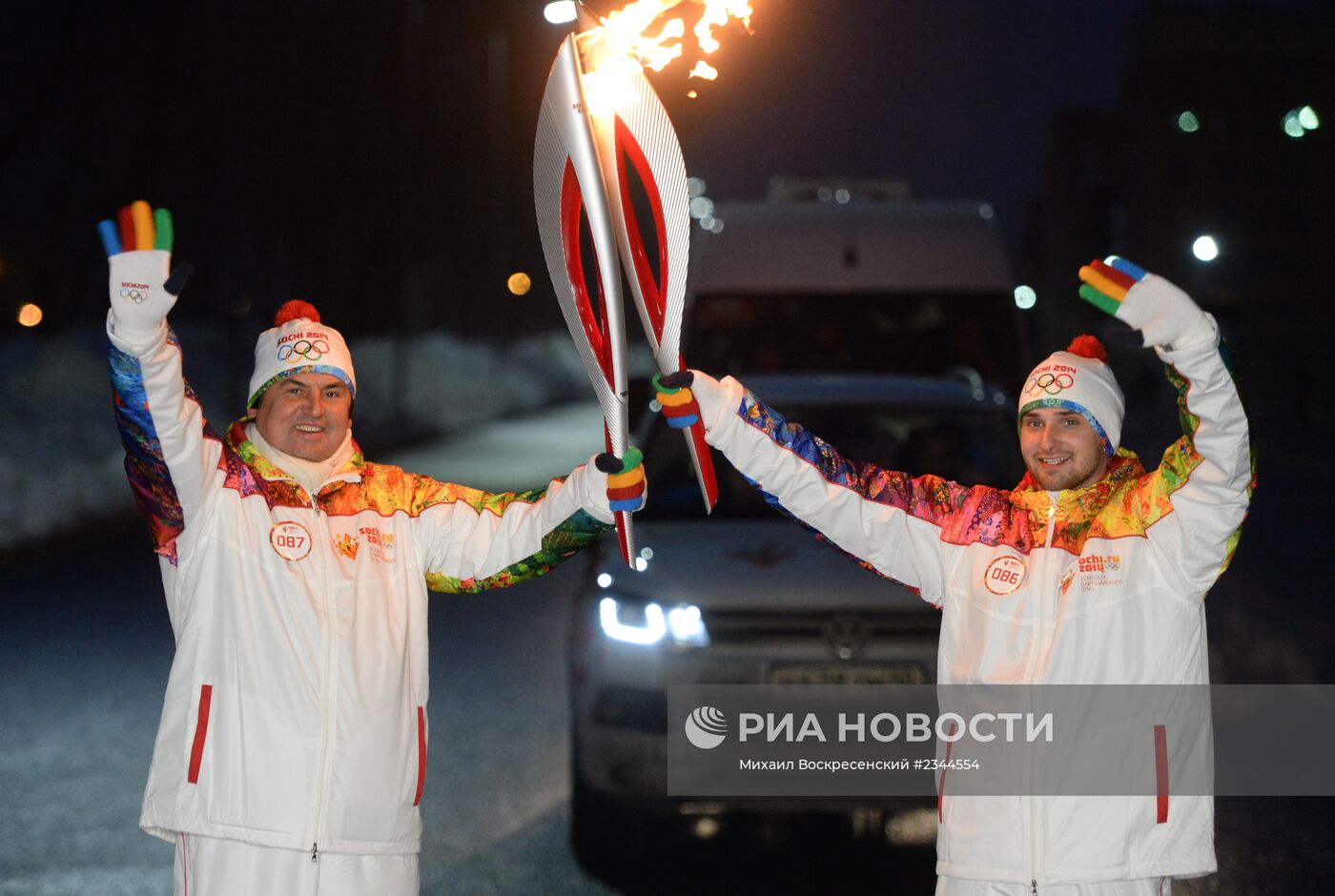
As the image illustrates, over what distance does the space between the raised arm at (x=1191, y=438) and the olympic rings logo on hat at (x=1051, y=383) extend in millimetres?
271

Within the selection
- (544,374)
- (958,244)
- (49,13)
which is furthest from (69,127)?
(544,374)

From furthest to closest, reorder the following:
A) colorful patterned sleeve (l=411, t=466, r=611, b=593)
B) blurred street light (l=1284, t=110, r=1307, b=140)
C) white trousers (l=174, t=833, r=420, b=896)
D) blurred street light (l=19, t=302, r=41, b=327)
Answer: blurred street light (l=19, t=302, r=41, b=327) → blurred street light (l=1284, t=110, r=1307, b=140) → colorful patterned sleeve (l=411, t=466, r=611, b=593) → white trousers (l=174, t=833, r=420, b=896)

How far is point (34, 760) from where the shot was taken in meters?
6.31

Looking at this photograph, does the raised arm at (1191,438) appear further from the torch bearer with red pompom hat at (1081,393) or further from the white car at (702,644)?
the white car at (702,644)

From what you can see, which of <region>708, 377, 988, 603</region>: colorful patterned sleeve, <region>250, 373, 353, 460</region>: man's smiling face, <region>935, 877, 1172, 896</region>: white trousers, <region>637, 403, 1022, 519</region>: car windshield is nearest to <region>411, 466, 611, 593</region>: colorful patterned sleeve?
<region>250, 373, 353, 460</region>: man's smiling face

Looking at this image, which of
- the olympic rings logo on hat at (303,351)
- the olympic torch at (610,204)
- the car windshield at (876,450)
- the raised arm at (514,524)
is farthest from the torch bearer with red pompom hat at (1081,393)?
the car windshield at (876,450)

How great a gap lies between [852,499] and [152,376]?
56.8 inches

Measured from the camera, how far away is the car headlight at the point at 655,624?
16.7ft

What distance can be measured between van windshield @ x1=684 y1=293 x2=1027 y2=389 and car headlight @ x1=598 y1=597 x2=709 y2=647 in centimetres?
334

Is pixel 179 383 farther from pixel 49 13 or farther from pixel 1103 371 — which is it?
pixel 49 13

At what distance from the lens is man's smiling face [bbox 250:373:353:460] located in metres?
3.45

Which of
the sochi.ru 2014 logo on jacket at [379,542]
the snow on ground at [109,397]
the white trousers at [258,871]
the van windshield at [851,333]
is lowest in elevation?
the white trousers at [258,871]

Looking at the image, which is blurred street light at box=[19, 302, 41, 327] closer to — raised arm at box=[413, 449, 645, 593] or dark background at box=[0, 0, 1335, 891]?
dark background at box=[0, 0, 1335, 891]

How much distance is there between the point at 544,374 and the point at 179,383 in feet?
115
